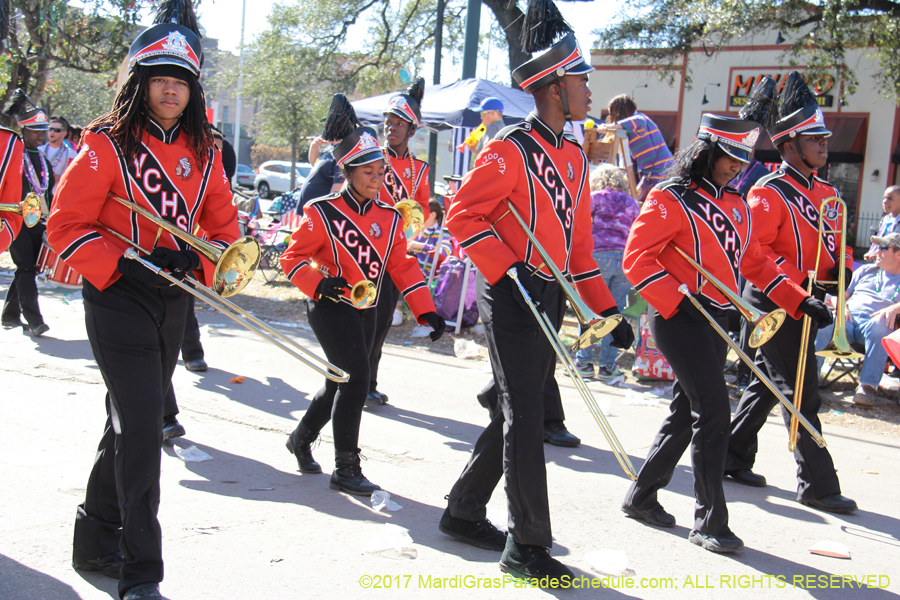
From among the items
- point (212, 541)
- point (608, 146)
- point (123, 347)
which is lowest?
point (212, 541)

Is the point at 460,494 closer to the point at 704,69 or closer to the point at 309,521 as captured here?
the point at 309,521

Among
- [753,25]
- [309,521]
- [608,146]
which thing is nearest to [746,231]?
[309,521]

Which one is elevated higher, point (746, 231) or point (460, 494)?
point (746, 231)

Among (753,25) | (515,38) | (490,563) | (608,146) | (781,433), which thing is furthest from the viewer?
(515,38)

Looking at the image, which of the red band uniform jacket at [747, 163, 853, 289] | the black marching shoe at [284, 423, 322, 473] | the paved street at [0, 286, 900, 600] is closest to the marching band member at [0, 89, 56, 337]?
the paved street at [0, 286, 900, 600]

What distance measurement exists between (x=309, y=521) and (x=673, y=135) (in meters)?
22.0

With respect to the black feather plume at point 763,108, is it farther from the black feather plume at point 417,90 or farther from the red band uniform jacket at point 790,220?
the black feather plume at point 417,90

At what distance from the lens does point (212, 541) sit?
3.66m

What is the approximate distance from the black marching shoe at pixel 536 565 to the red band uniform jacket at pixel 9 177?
287 cm

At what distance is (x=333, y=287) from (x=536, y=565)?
5.74ft

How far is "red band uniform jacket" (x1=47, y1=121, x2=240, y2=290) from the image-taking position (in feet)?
Answer: 9.91

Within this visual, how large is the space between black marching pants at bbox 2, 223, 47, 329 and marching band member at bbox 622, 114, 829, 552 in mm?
6147

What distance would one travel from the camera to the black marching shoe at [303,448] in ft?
15.4

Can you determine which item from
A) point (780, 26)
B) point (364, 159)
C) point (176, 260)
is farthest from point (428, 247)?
point (780, 26)
